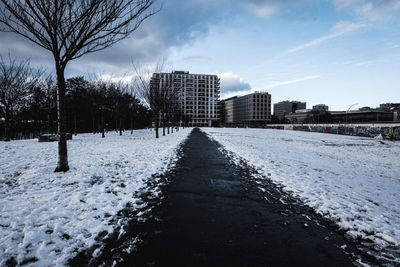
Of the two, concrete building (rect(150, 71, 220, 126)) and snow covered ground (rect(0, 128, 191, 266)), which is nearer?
snow covered ground (rect(0, 128, 191, 266))

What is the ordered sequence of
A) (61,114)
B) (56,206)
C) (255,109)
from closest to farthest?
1. (56,206)
2. (61,114)
3. (255,109)

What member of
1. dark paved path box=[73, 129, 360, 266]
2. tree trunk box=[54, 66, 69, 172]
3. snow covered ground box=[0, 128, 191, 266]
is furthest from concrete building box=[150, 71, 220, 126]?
dark paved path box=[73, 129, 360, 266]

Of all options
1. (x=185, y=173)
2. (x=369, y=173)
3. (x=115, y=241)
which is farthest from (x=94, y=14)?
(x=369, y=173)

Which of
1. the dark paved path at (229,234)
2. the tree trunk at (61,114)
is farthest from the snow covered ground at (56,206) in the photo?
the dark paved path at (229,234)

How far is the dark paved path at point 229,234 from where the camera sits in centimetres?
241

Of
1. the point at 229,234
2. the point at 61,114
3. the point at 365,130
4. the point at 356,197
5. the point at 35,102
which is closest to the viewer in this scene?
the point at 229,234

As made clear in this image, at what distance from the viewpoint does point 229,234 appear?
2.99 m

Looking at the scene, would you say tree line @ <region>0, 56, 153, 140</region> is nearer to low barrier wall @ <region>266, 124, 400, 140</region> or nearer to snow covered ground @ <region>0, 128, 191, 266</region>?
snow covered ground @ <region>0, 128, 191, 266</region>

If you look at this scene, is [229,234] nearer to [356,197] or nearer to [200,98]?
[356,197]

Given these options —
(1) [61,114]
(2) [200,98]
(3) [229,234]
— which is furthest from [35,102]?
(2) [200,98]

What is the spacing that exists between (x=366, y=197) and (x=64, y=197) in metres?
7.24

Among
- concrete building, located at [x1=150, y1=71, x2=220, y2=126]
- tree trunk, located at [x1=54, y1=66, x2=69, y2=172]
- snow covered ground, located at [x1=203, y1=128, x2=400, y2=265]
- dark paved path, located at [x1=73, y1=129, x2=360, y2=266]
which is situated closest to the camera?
dark paved path, located at [x1=73, y1=129, x2=360, y2=266]

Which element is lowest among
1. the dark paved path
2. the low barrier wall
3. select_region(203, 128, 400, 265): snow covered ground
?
select_region(203, 128, 400, 265): snow covered ground

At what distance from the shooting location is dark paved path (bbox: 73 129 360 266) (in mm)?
2408
